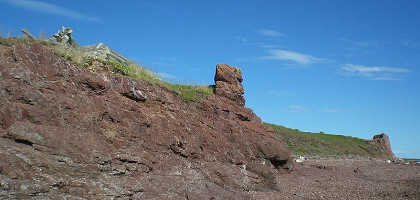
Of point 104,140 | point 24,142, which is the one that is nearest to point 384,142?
point 104,140

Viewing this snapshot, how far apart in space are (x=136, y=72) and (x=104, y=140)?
24.1 feet

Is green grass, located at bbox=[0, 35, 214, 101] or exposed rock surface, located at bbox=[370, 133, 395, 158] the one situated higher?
exposed rock surface, located at bbox=[370, 133, 395, 158]

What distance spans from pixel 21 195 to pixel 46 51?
7.94 m

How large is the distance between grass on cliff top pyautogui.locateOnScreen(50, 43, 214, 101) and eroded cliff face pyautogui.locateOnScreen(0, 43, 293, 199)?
624 millimetres

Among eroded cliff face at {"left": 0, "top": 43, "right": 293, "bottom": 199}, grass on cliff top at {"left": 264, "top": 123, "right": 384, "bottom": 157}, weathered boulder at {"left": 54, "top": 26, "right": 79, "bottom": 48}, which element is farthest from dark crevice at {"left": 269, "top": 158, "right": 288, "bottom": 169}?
grass on cliff top at {"left": 264, "top": 123, "right": 384, "bottom": 157}

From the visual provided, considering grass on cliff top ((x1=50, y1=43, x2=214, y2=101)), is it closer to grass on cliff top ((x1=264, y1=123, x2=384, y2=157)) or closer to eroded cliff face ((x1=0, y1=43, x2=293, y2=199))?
eroded cliff face ((x1=0, y1=43, x2=293, y2=199))

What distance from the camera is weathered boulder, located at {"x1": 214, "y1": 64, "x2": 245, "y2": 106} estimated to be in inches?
1148

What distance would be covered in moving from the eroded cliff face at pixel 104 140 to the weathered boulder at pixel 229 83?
4678mm

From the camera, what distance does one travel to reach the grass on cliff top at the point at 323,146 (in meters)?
75.4

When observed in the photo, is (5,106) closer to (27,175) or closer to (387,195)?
(27,175)

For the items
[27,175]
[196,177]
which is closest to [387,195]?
[196,177]

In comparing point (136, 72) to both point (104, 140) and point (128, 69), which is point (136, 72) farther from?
point (104, 140)

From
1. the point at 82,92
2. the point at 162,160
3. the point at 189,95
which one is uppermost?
the point at 189,95

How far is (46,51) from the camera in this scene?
17.0 meters
